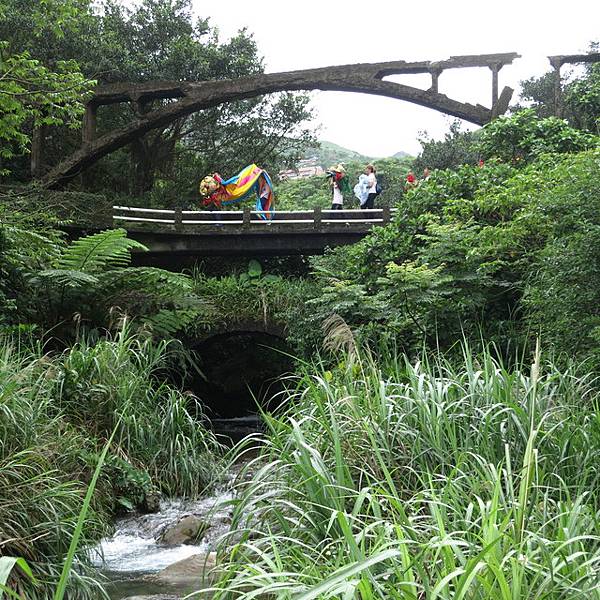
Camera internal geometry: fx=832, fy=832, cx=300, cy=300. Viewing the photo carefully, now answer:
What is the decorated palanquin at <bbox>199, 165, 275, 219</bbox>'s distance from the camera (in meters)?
18.2

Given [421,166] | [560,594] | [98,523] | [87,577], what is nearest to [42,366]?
[98,523]

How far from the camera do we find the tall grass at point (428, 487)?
2.70 meters

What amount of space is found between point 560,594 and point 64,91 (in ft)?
31.0


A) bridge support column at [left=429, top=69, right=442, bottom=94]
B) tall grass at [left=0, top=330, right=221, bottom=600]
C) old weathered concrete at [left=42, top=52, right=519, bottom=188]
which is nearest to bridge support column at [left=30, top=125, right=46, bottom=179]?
old weathered concrete at [left=42, top=52, right=519, bottom=188]

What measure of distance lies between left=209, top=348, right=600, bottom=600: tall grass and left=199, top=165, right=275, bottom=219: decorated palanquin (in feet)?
43.0

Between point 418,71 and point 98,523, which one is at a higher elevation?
point 418,71

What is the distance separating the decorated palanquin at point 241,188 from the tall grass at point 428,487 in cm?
1310

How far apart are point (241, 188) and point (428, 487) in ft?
48.4

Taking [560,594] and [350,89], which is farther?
[350,89]

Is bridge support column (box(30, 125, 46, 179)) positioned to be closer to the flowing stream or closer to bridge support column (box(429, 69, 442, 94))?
bridge support column (box(429, 69, 442, 94))

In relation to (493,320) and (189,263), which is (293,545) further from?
(189,263)

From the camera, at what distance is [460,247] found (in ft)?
29.2

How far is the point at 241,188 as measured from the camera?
18250mm

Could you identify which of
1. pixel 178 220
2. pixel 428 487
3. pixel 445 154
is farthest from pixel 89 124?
pixel 428 487
